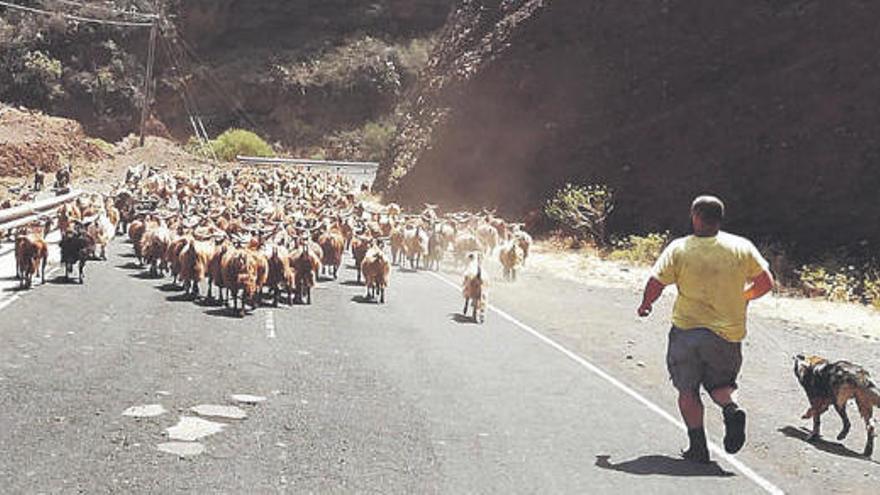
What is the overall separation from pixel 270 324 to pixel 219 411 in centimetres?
545

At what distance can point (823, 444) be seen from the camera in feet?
31.7

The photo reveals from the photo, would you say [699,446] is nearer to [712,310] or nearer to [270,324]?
[712,310]

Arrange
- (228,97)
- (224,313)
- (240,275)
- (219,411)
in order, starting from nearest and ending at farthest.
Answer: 1. (219,411)
2. (224,313)
3. (240,275)
4. (228,97)

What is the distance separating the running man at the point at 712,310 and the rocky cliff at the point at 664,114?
20.2m

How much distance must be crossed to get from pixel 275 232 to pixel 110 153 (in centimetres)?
4672

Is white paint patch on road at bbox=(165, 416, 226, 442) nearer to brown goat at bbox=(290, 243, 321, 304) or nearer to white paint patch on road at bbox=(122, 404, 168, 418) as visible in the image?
white paint patch on road at bbox=(122, 404, 168, 418)

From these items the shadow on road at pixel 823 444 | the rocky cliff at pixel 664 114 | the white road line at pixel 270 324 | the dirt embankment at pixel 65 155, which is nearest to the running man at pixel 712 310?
the shadow on road at pixel 823 444

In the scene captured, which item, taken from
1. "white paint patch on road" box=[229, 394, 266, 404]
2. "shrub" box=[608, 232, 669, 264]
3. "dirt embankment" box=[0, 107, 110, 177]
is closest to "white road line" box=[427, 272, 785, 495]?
"white paint patch on road" box=[229, 394, 266, 404]

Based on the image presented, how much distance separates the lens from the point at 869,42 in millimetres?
31250

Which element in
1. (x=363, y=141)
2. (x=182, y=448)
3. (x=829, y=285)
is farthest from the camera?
(x=363, y=141)

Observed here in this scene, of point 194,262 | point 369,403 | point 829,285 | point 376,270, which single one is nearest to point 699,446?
point 369,403

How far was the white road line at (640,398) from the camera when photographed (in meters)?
7.98

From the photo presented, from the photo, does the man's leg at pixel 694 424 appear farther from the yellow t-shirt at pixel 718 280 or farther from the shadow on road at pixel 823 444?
the shadow on road at pixel 823 444

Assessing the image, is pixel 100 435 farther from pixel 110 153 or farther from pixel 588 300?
pixel 110 153
